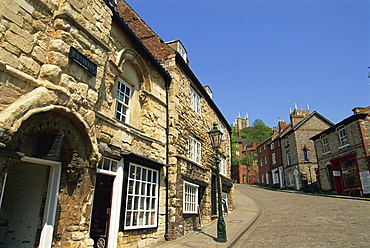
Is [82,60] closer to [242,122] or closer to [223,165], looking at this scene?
[223,165]

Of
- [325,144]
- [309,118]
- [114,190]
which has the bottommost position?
[114,190]

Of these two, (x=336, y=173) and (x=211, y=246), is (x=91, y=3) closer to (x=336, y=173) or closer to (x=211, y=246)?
(x=211, y=246)

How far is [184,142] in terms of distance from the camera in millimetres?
10992

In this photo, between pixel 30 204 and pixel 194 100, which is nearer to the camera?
pixel 30 204

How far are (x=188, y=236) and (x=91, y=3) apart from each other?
847cm

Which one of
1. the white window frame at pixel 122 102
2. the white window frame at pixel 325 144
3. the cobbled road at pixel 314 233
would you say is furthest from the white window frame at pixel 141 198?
the white window frame at pixel 325 144

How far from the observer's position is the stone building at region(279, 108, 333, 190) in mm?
30938

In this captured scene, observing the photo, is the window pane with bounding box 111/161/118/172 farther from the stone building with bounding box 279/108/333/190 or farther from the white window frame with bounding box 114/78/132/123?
the stone building with bounding box 279/108/333/190

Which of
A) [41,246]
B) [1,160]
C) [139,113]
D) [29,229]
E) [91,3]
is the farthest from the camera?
[139,113]

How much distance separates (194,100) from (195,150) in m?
2.70

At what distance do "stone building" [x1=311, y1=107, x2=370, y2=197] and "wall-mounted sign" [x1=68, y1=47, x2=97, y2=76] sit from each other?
22510 millimetres

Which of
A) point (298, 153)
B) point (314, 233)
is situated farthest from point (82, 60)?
point (298, 153)

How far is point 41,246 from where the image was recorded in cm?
489

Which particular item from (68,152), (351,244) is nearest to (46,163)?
(68,152)
